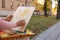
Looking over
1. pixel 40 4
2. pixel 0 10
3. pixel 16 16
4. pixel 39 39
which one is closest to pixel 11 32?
pixel 16 16

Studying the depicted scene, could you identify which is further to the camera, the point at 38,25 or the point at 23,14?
the point at 38,25

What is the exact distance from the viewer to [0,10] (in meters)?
30.5

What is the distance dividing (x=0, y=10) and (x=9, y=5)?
155 inches

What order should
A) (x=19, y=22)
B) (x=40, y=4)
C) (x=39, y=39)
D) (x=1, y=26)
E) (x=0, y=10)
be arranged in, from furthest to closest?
1. (x=40, y=4)
2. (x=0, y=10)
3. (x=39, y=39)
4. (x=19, y=22)
5. (x=1, y=26)

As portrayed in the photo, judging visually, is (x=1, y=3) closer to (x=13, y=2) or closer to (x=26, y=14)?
(x=13, y=2)

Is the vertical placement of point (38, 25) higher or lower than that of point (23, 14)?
lower

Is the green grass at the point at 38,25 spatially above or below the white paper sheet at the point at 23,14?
below

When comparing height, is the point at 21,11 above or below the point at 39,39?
above

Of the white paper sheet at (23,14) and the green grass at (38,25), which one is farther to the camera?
the green grass at (38,25)

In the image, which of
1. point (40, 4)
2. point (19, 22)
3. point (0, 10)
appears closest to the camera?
point (19, 22)

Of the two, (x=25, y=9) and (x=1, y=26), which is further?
(x=25, y=9)

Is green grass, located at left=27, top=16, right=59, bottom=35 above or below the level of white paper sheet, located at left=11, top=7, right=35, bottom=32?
below

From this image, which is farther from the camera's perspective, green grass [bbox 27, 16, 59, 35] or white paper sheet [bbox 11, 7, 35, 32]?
green grass [bbox 27, 16, 59, 35]

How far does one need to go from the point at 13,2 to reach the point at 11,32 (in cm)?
3086
